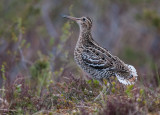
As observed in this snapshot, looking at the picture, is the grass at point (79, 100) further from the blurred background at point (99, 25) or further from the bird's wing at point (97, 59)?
the blurred background at point (99, 25)

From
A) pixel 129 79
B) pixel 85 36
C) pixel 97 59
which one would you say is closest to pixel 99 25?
pixel 85 36

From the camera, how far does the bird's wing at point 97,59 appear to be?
247 inches

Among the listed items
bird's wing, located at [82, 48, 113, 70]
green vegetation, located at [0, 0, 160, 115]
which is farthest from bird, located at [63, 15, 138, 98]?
green vegetation, located at [0, 0, 160, 115]

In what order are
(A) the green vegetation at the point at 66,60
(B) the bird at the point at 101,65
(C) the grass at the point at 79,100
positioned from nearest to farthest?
A: (C) the grass at the point at 79,100
(A) the green vegetation at the point at 66,60
(B) the bird at the point at 101,65

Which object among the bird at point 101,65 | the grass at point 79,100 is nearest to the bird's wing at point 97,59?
the bird at point 101,65

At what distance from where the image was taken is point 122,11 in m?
17.2

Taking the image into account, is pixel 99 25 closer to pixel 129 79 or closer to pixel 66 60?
pixel 66 60

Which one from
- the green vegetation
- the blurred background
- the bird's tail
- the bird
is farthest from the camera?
the blurred background

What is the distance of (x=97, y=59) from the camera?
634cm

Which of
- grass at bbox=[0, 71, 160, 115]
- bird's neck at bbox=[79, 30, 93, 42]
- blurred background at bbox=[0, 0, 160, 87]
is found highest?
blurred background at bbox=[0, 0, 160, 87]

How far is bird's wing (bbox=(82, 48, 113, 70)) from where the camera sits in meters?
6.27

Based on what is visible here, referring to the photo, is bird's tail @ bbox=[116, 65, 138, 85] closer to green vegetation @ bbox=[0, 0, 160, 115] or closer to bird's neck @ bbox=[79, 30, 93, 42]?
green vegetation @ bbox=[0, 0, 160, 115]

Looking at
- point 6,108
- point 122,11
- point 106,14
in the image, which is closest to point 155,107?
point 6,108

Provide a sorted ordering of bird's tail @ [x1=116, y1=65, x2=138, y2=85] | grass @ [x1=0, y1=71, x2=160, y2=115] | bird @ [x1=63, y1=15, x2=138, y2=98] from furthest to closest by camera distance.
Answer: bird @ [x1=63, y1=15, x2=138, y2=98], bird's tail @ [x1=116, y1=65, x2=138, y2=85], grass @ [x1=0, y1=71, x2=160, y2=115]
